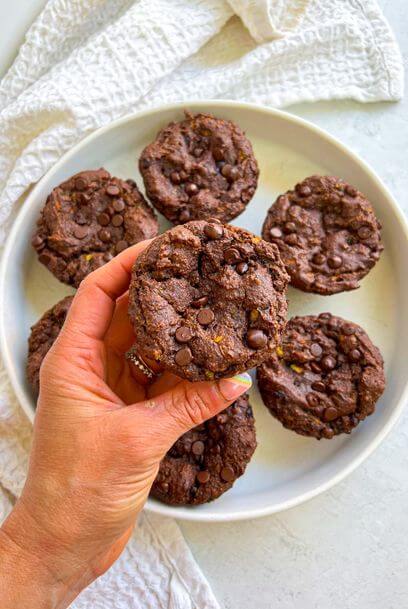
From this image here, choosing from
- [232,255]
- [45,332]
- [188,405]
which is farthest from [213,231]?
[45,332]

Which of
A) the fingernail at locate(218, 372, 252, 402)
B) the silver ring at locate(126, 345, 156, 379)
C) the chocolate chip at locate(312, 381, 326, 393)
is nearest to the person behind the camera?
the fingernail at locate(218, 372, 252, 402)

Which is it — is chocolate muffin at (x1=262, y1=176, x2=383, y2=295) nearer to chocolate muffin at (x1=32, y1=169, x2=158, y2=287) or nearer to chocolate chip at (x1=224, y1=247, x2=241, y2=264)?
chocolate muffin at (x1=32, y1=169, x2=158, y2=287)

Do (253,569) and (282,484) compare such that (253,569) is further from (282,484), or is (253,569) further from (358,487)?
(358,487)

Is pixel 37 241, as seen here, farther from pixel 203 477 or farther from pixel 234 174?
pixel 203 477

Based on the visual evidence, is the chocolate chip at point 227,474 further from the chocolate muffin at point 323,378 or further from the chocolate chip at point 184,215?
the chocolate chip at point 184,215

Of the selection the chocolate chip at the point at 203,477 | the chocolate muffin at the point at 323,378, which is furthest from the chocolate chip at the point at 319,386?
the chocolate chip at the point at 203,477

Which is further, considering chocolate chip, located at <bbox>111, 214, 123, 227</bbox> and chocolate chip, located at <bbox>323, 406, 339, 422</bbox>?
chocolate chip, located at <bbox>111, 214, 123, 227</bbox>

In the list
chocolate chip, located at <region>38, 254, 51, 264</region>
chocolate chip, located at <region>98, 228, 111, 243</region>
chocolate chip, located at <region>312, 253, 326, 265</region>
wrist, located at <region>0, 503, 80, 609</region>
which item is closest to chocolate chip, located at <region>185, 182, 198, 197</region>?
chocolate chip, located at <region>98, 228, 111, 243</region>
